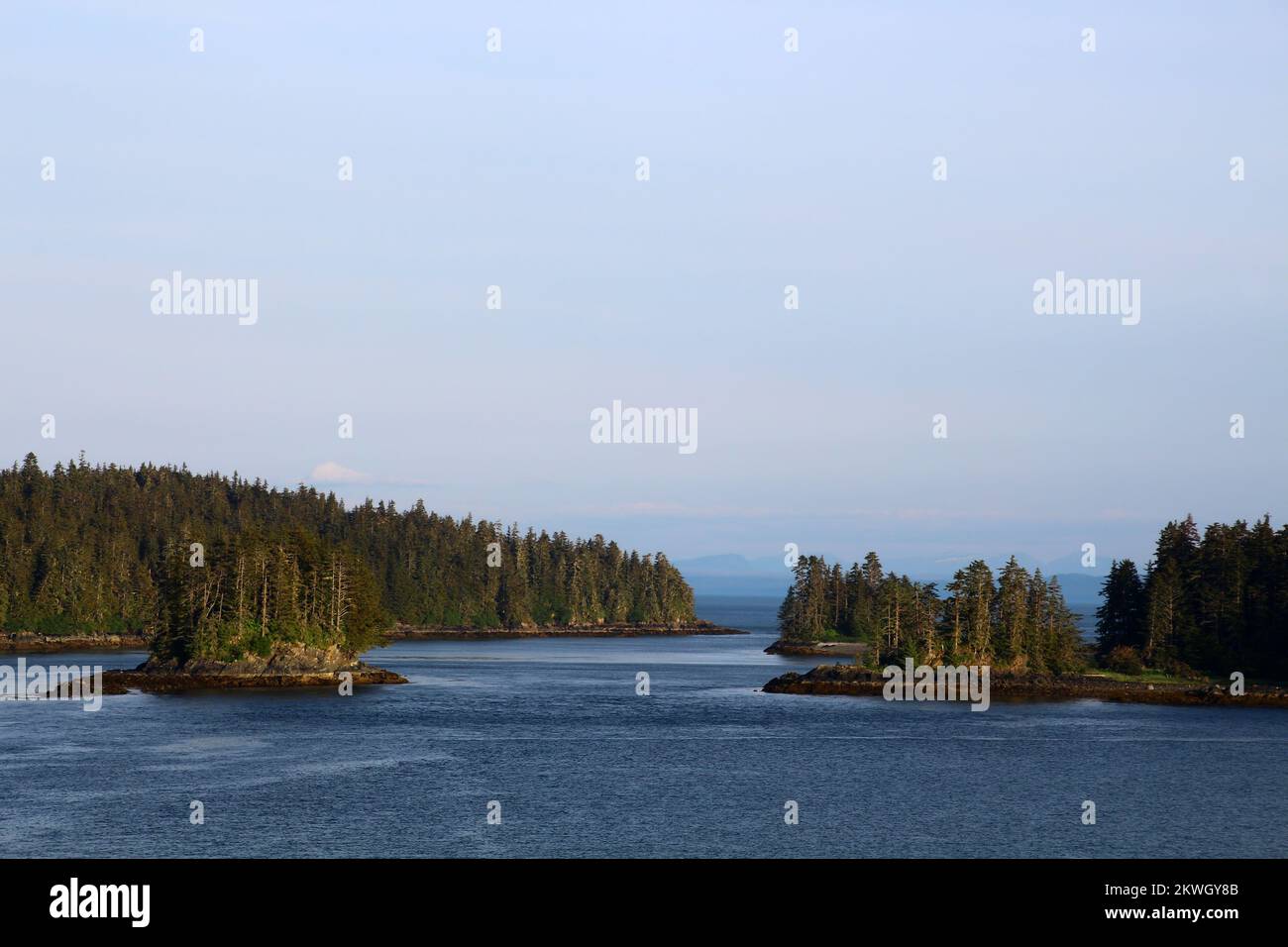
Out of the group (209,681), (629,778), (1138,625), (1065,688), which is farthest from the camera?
(1138,625)

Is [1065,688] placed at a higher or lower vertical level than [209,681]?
lower

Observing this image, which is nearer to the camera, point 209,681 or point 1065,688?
point 209,681

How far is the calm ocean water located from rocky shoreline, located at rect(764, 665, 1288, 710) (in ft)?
20.9

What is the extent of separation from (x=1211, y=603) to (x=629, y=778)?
87625 mm

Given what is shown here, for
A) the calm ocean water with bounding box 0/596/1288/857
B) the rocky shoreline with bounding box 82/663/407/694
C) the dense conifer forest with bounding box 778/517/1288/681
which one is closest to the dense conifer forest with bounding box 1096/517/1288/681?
the dense conifer forest with bounding box 778/517/1288/681

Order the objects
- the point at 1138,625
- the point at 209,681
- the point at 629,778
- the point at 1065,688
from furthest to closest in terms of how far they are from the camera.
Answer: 1. the point at 1138,625
2. the point at 1065,688
3. the point at 209,681
4. the point at 629,778

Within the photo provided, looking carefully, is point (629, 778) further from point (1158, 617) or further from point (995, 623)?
point (1158, 617)

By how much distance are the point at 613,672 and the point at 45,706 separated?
84924 millimetres

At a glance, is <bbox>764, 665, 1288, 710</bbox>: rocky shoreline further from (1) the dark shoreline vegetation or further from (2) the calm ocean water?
(2) the calm ocean water

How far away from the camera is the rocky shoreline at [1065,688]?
129 m

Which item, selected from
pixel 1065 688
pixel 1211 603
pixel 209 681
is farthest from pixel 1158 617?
pixel 209 681

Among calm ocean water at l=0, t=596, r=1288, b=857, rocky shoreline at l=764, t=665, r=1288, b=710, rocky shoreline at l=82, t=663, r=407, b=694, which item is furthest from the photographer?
rocky shoreline at l=82, t=663, r=407, b=694

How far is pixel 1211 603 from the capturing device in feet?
465

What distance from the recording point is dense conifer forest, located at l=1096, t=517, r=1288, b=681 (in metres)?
138
